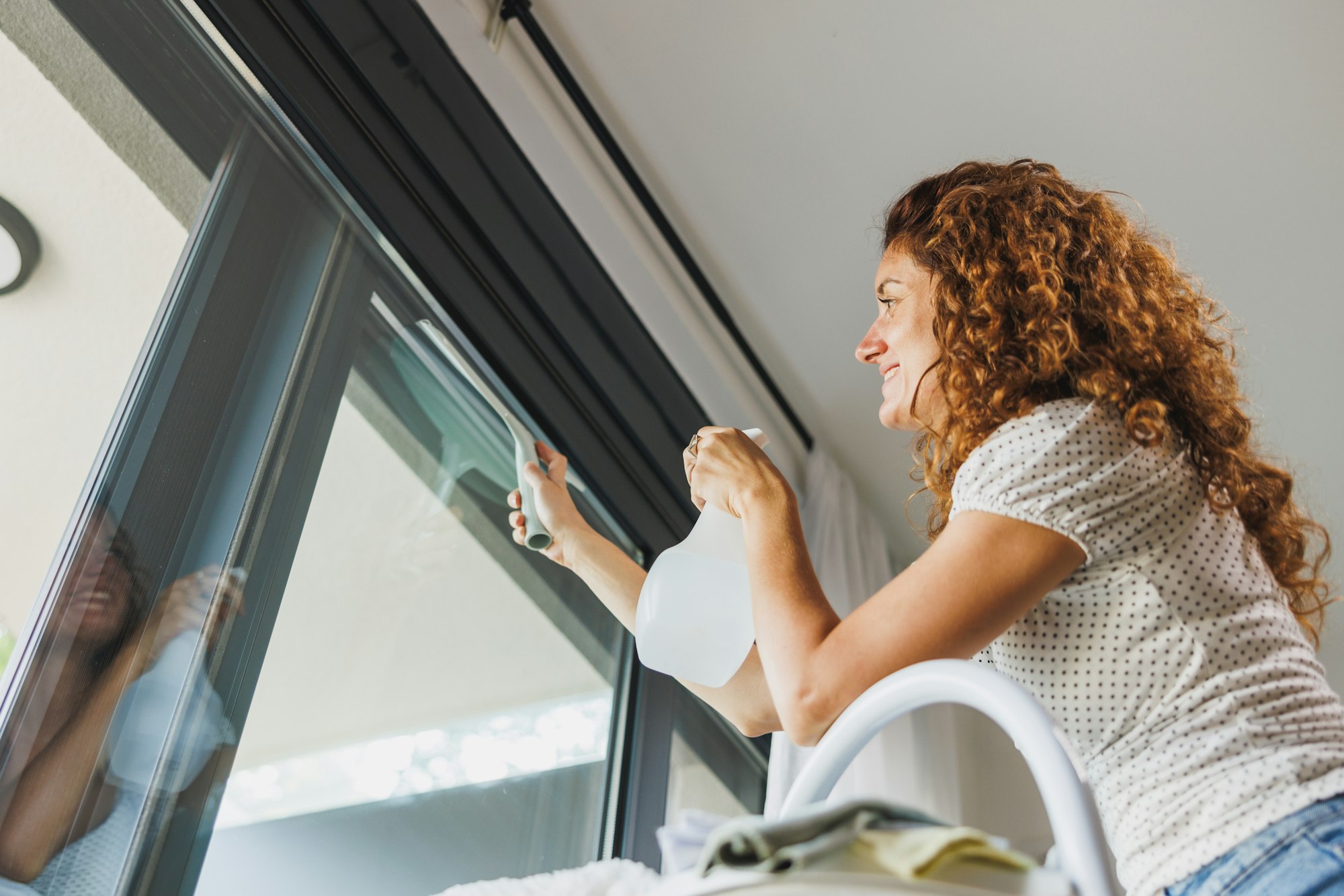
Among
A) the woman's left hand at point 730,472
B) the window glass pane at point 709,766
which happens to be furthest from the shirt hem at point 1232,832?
the window glass pane at point 709,766

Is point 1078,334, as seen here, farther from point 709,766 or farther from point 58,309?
point 709,766

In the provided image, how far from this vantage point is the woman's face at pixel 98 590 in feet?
2.81

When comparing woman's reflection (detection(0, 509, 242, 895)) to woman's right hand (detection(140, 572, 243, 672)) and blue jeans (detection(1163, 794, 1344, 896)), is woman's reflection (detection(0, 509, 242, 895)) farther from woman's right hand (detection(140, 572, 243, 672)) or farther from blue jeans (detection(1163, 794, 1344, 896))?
blue jeans (detection(1163, 794, 1344, 896))

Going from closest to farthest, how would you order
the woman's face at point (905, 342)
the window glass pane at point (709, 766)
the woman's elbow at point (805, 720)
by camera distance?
the woman's elbow at point (805, 720) < the woman's face at point (905, 342) < the window glass pane at point (709, 766)

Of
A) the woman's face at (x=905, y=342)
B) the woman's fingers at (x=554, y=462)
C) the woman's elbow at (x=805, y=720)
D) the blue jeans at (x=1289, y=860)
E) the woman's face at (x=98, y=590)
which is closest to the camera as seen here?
the blue jeans at (x=1289, y=860)

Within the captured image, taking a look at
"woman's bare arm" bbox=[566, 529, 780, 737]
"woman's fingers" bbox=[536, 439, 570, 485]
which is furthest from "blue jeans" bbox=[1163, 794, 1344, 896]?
"woman's fingers" bbox=[536, 439, 570, 485]

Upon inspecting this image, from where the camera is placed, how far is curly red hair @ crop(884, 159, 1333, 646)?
87 cm

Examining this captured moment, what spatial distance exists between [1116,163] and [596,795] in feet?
4.95

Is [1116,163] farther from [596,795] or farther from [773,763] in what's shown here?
[596,795]

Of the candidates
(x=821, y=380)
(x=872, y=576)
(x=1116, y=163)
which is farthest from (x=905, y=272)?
(x=872, y=576)

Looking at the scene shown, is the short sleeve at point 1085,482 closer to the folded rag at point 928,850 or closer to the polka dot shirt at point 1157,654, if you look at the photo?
the polka dot shirt at point 1157,654

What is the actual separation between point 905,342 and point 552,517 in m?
0.53

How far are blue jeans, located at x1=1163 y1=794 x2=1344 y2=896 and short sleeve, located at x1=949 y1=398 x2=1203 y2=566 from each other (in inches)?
7.9

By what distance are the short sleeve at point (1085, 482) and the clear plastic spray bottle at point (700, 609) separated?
0.76 feet
